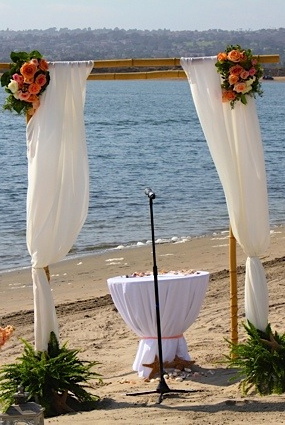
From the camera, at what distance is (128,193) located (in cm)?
2650

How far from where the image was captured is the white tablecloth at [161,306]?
28.9 ft

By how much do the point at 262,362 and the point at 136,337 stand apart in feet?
8.37

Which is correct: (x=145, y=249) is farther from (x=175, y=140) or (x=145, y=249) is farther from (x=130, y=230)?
(x=175, y=140)

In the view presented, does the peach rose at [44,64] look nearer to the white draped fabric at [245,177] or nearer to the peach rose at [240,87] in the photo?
the white draped fabric at [245,177]

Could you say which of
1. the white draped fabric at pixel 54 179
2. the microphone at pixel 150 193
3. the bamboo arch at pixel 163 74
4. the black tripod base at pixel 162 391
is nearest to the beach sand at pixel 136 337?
the black tripod base at pixel 162 391

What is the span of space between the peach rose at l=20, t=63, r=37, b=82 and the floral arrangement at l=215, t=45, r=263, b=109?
137 cm

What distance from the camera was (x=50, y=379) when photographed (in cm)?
807

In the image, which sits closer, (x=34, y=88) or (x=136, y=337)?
(x=34, y=88)

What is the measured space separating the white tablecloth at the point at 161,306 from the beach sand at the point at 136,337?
266mm

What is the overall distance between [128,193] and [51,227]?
59.9ft

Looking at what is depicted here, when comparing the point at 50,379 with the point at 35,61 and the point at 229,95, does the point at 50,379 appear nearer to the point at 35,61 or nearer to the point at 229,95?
the point at 35,61

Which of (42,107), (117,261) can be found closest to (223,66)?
(42,107)

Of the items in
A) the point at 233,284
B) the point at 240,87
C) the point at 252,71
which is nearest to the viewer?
the point at 240,87

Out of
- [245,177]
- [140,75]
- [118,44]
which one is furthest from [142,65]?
[118,44]
